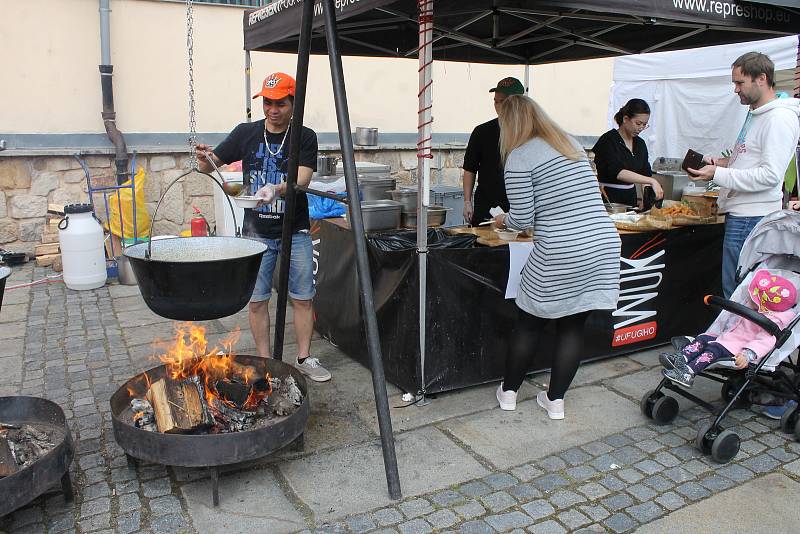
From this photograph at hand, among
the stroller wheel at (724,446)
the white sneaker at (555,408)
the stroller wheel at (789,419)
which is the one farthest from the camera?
the white sneaker at (555,408)

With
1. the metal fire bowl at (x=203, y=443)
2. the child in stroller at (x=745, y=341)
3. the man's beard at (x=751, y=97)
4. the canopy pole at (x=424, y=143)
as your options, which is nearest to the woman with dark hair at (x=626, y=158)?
the man's beard at (x=751, y=97)

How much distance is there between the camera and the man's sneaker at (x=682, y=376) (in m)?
3.57

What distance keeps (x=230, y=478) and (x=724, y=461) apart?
2560 mm

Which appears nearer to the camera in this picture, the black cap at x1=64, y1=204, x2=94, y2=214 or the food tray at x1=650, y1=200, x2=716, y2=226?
the food tray at x1=650, y1=200, x2=716, y2=226

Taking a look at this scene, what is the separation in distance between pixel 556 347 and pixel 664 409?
2.36 feet

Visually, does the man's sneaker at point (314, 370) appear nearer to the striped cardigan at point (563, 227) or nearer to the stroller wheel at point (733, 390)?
the striped cardigan at point (563, 227)

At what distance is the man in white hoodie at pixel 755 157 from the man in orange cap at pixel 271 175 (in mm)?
2627

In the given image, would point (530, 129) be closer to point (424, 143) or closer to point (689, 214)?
point (424, 143)

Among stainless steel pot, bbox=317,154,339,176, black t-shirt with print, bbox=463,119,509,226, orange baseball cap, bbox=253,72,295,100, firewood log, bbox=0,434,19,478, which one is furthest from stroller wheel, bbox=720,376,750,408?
stainless steel pot, bbox=317,154,339,176

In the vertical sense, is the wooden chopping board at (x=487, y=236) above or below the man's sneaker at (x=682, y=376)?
above

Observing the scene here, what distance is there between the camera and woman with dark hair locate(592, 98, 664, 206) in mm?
5262

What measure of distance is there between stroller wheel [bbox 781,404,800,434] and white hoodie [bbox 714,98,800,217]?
4.31ft

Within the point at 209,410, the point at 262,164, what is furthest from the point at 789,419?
the point at 262,164

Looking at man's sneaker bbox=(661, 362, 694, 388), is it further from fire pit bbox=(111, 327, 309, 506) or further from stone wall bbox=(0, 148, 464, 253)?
stone wall bbox=(0, 148, 464, 253)
